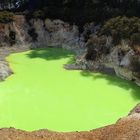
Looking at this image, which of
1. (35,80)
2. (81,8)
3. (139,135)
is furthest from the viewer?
(81,8)

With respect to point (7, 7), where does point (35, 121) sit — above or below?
below

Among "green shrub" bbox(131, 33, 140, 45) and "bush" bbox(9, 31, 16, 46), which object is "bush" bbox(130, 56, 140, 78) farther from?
"bush" bbox(9, 31, 16, 46)

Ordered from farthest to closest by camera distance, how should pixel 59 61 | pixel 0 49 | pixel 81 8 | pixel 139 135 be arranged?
1. pixel 81 8
2. pixel 0 49
3. pixel 59 61
4. pixel 139 135

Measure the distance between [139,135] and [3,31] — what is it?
35.2 meters

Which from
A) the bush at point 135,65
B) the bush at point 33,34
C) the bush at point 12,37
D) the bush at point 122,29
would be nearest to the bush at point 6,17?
the bush at point 12,37

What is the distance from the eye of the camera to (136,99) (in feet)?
133

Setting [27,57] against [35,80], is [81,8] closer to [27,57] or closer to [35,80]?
[27,57]

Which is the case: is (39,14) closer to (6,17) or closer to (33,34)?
(33,34)

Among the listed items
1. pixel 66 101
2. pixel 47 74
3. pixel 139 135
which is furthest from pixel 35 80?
pixel 139 135

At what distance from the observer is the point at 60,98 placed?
4075cm

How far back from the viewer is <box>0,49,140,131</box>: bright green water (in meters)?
36.2

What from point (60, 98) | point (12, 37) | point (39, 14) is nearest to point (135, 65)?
point (60, 98)

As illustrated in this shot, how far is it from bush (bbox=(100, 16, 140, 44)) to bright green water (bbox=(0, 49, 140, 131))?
525cm

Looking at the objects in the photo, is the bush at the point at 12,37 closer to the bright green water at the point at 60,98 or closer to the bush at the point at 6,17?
the bush at the point at 6,17
